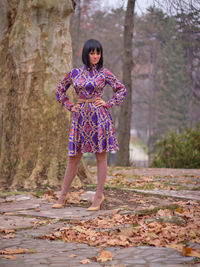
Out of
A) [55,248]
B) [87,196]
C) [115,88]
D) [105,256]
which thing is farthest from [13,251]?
[87,196]

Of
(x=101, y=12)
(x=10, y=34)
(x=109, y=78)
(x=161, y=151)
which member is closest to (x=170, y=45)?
(x=101, y=12)

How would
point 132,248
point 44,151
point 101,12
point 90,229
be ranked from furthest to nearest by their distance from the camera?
point 101,12 < point 44,151 < point 90,229 < point 132,248

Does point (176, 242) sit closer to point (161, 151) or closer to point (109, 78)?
point (109, 78)

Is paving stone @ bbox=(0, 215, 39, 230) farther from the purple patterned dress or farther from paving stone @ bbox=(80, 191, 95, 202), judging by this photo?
paving stone @ bbox=(80, 191, 95, 202)

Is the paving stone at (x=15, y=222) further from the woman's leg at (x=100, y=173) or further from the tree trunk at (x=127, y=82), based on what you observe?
the tree trunk at (x=127, y=82)

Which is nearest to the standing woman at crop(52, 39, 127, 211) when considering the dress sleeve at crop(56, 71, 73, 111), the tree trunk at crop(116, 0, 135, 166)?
the dress sleeve at crop(56, 71, 73, 111)

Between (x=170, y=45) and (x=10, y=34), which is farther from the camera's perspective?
(x=170, y=45)

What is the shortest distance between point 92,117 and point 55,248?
2.10 metres

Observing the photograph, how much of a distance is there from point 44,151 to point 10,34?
2.42 m

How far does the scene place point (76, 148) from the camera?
5.54m

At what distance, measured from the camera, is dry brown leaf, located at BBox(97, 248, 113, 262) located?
3371 millimetres

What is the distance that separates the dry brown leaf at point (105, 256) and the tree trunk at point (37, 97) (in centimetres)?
390

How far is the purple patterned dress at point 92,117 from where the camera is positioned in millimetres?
5383

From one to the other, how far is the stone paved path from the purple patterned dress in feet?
2.85
